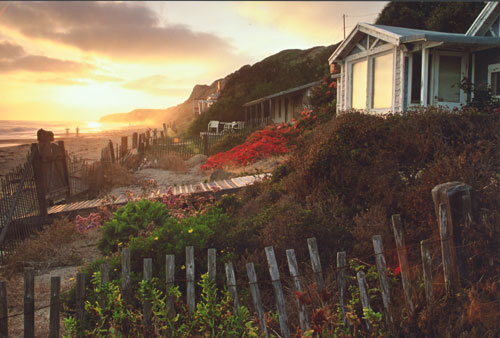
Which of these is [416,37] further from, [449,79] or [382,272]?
[382,272]

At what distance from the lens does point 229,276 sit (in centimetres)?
336

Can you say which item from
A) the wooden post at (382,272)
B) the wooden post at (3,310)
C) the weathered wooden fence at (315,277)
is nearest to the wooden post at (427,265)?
the weathered wooden fence at (315,277)

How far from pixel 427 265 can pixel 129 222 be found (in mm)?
4707

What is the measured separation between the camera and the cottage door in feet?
41.9

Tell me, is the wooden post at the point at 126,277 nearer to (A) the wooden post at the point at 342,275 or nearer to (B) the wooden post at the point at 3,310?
(B) the wooden post at the point at 3,310

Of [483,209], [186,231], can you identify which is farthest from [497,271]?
[186,231]

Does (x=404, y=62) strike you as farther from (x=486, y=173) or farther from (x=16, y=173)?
(x=16, y=173)

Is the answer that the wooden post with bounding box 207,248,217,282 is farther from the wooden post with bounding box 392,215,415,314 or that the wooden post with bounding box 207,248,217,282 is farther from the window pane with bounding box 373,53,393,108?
the window pane with bounding box 373,53,393,108

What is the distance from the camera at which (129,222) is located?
6.40 m

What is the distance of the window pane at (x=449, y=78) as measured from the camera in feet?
42.1

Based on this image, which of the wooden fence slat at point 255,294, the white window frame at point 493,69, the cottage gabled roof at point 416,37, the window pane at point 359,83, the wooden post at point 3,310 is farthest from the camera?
the window pane at point 359,83

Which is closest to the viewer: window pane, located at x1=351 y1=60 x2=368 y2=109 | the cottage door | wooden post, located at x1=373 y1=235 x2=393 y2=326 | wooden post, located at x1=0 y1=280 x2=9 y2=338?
wooden post, located at x1=0 y1=280 x2=9 y2=338

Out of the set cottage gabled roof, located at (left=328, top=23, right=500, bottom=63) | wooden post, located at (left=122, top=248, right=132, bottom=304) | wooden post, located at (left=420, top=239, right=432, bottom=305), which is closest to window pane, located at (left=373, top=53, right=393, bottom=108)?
cottage gabled roof, located at (left=328, top=23, right=500, bottom=63)

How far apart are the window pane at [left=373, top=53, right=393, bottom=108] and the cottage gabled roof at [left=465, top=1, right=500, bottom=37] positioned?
3.12m
